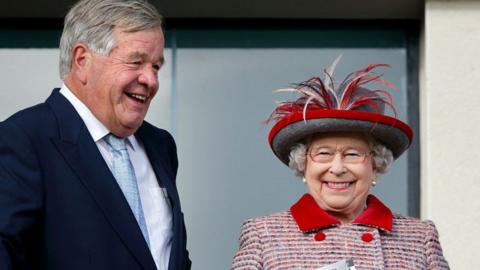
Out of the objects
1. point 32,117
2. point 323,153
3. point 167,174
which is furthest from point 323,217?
point 32,117

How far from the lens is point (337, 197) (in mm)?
4598

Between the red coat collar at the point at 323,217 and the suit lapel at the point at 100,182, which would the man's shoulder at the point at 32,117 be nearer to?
the suit lapel at the point at 100,182

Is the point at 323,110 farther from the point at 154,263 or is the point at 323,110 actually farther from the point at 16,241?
the point at 16,241

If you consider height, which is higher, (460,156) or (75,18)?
(75,18)

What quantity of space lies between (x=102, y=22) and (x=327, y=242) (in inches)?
38.7

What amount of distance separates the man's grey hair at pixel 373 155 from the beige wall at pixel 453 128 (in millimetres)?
1662

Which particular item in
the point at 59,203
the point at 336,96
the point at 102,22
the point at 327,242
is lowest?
the point at 327,242

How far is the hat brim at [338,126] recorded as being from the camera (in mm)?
4566

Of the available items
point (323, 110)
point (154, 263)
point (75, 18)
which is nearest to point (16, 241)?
point (154, 263)

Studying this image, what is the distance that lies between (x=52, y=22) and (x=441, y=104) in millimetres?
1847

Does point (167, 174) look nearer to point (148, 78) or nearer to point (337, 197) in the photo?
point (148, 78)

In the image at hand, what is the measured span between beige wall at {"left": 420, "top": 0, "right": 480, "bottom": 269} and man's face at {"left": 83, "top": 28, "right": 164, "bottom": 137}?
7.12 ft

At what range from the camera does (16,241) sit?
4156 millimetres

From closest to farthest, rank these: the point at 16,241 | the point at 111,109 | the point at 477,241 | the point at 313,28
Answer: the point at 16,241 → the point at 111,109 → the point at 477,241 → the point at 313,28
